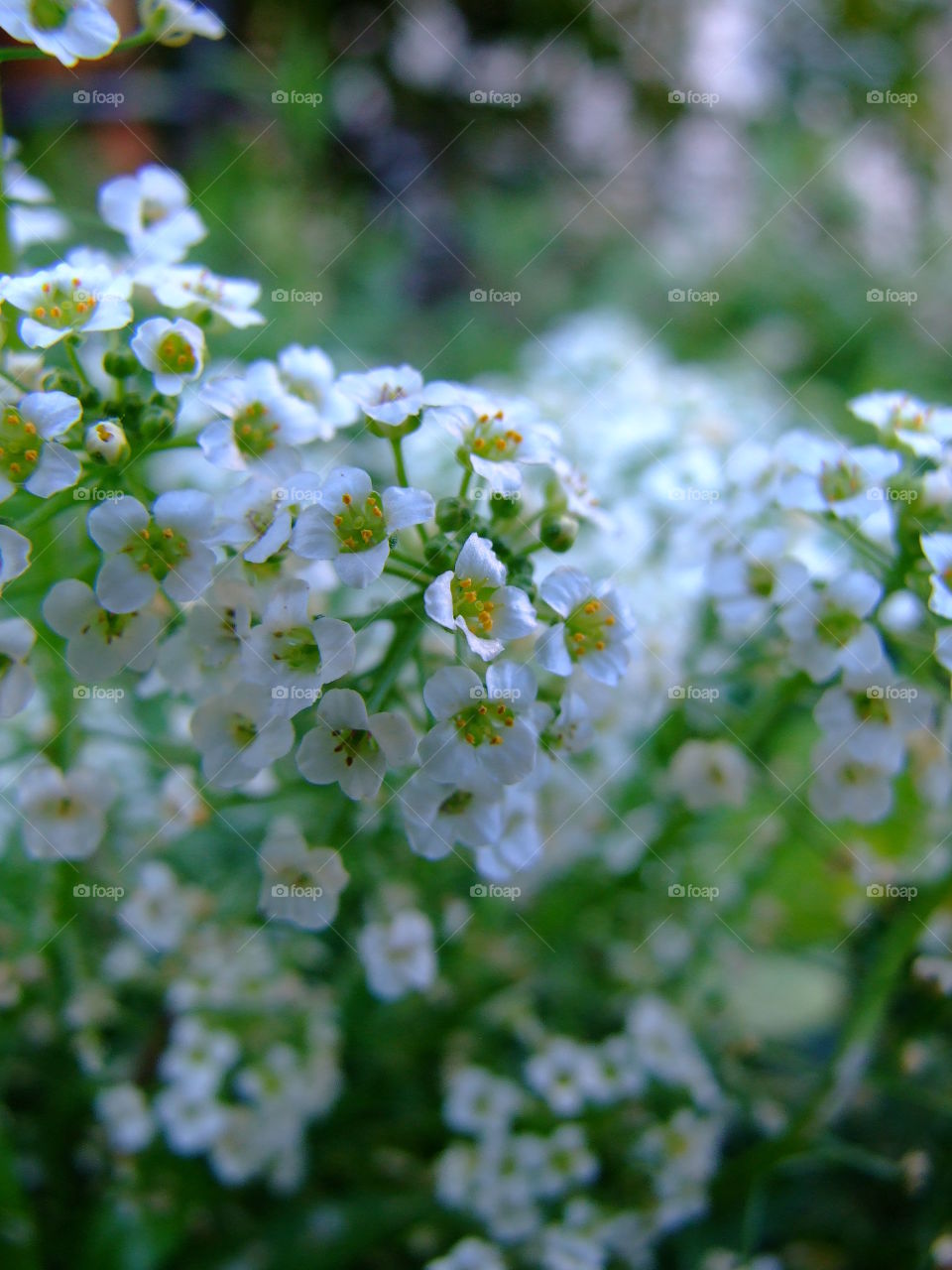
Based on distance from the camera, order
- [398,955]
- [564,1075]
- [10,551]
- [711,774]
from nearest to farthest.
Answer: [10,551]
[398,955]
[711,774]
[564,1075]

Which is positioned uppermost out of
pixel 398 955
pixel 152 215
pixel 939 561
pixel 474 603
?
pixel 152 215

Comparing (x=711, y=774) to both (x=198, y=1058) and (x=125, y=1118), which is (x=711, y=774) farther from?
(x=125, y=1118)

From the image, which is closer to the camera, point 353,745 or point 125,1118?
point 353,745

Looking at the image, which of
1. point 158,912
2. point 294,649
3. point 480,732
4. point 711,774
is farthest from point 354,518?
point 158,912

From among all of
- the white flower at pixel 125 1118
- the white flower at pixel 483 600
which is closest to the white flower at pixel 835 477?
the white flower at pixel 483 600

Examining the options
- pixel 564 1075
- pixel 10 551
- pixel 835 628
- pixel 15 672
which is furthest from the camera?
pixel 564 1075

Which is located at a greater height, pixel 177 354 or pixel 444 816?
pixel 177 354
